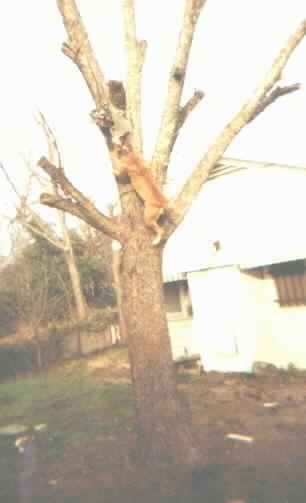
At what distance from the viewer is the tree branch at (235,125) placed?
5.05 meters

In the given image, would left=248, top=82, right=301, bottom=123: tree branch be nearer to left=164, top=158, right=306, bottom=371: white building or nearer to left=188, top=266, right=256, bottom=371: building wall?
left=164, top=158, right=306, bottom=371: white building

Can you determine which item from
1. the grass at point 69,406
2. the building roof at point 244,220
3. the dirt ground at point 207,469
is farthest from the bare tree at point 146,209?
the building roof at point 244,220

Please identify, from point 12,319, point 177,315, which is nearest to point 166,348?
point 177,315

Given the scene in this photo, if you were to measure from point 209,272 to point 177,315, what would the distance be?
9.21 ft

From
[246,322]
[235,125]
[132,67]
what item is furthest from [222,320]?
[132,67]

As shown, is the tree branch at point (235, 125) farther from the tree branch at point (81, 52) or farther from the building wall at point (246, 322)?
the building wall at point (246, 322)

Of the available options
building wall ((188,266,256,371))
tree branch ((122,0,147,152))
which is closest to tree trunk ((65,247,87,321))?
building wall ((188,266,256,371))

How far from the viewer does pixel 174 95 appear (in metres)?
5.31

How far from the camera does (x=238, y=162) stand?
442 inches

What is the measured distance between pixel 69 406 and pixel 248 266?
17.7 feet

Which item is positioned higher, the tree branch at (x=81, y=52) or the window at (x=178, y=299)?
the tree branch at (x=81, y=52)

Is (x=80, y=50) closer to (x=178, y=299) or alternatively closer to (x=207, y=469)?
(x=207, y=469)

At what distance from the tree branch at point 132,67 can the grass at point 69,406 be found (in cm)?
502

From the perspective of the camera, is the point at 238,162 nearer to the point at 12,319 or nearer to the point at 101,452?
the point at 101,452
